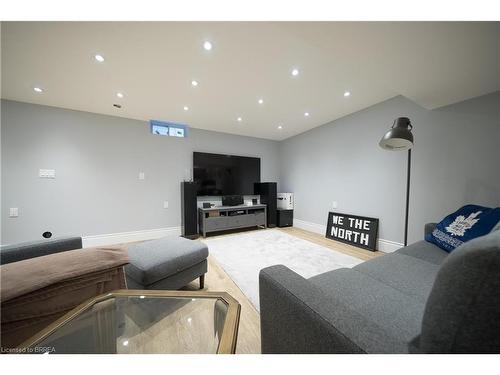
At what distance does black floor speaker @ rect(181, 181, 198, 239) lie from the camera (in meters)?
3.37

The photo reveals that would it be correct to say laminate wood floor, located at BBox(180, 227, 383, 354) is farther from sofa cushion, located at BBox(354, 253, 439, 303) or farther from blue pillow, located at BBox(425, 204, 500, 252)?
blue pillow, located at BBox(425, 204, 500, 252)

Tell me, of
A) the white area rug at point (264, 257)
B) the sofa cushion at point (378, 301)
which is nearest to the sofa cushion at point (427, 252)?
the sofa cushion at point (378, 301)

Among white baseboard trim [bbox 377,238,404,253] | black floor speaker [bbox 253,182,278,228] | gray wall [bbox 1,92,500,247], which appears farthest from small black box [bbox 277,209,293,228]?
white baseboard trim [bbox 377,238,404,253]

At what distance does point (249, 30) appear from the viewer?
1.37 m

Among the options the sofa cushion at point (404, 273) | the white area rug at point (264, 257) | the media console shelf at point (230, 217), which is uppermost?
the sofa cushion at point (404, 273)

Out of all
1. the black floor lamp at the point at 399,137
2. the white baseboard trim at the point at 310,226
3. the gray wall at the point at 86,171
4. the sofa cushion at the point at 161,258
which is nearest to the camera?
the sofa cushion at the point at 161,258

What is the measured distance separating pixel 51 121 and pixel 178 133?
69.8 inches

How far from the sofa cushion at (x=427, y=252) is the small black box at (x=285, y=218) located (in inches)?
105

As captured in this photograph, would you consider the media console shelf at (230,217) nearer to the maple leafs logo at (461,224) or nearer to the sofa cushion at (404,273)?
the sofa cushion at (404,273)

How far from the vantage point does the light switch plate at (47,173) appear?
8.52 ft

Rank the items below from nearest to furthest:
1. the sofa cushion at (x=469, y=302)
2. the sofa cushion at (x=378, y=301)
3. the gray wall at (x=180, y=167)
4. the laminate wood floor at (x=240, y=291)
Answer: the sofa cushion at (x=469, y=302) → the sofa cushion at (x=378, y=301) → the laminate wood floor at (x=240, y=291) → the gray wall at (x=180, y=167)

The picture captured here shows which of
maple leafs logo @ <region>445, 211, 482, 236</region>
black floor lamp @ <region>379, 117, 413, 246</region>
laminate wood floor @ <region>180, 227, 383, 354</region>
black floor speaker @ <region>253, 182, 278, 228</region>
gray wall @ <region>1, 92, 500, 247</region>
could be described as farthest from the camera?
black floor speaker @ <region>253, 182, 278, 228</region>

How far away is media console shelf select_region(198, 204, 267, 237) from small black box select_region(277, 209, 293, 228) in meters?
0.36
